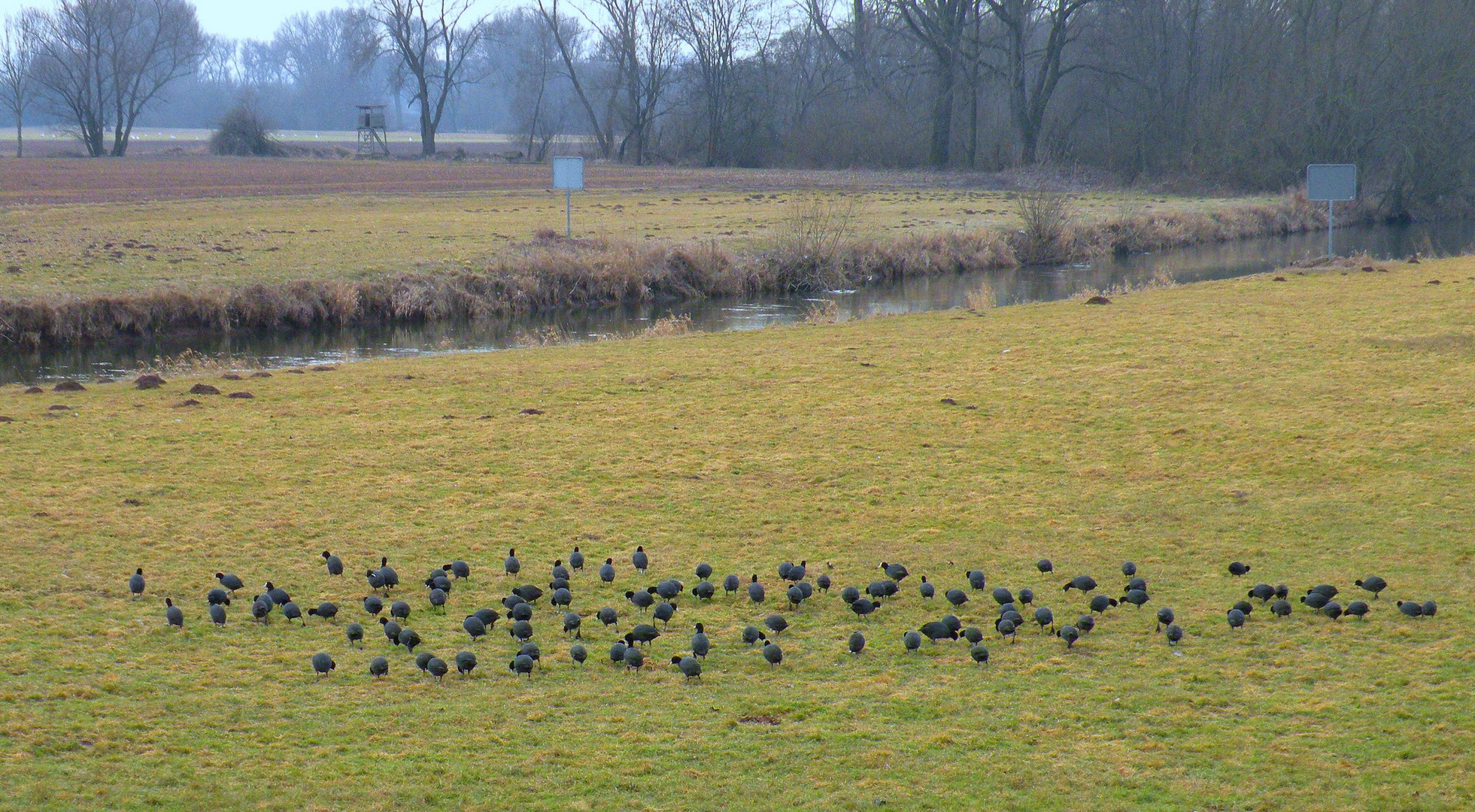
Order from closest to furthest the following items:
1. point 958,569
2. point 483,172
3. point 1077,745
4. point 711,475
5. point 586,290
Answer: point 1077,745 → point 958,569 → point 711,475 → point 586,290 → point 483,172

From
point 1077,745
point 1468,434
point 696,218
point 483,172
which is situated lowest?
point 1077,745

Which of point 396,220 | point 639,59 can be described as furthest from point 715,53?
point 396,220

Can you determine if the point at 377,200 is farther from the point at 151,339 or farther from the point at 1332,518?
the point at 1332,518

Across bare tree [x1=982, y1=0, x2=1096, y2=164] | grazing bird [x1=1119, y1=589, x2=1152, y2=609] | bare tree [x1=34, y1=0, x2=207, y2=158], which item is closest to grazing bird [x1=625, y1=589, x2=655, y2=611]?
grazing bird [x1=1119, y1=589, x2=1152, y2=609]

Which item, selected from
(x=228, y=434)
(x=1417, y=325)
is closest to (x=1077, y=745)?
(x=228, y=434)

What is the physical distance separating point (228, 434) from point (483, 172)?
63.7 m

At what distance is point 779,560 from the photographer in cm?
892

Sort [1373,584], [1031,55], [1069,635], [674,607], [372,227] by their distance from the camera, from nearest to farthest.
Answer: [1069,635]
[674,607]
[1373,584]
[372,227]
[1031,55]

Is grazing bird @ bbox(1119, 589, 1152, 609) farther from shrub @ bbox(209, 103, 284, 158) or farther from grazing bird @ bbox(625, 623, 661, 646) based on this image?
shrub @ bbox(209, 103, 284, 158)

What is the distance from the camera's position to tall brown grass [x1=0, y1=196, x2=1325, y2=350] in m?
23.7

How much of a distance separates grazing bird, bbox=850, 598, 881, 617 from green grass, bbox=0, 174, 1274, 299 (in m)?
21.4

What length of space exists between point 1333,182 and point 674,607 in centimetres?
2877

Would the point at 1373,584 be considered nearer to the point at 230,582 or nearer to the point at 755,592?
the point at 755,592

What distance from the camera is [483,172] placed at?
7394 centimetres
